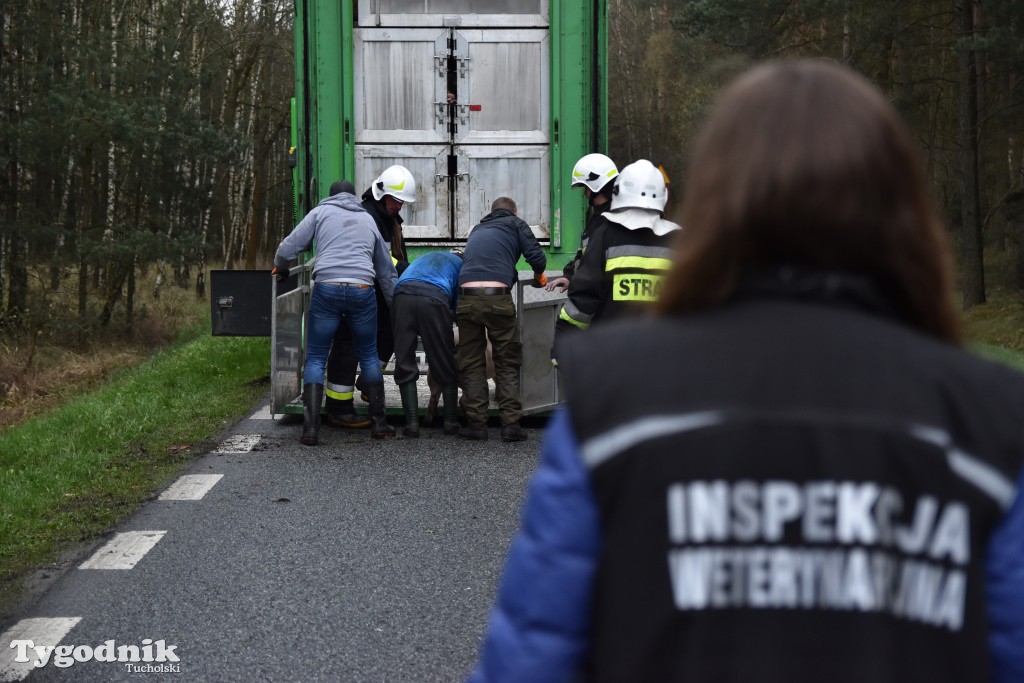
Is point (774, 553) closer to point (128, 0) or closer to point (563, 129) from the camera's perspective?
point (563, 129)

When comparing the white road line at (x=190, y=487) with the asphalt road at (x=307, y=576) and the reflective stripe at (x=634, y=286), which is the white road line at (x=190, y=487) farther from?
the reflective stripe at (x=634, y=286)

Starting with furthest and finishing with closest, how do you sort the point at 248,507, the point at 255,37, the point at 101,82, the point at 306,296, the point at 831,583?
the point at 255,37 < the point at 101,82 < the point at 306,296 < the point at 248,507 < the point at 831,583

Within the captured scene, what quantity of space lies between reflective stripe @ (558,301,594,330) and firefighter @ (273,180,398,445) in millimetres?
2270

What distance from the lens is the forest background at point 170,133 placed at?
47.9 feet

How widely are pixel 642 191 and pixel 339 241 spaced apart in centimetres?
277

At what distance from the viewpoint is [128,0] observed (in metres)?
17.2

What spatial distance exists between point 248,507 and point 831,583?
548 centimetres

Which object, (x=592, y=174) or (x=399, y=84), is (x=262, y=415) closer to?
(x=399, y=84)

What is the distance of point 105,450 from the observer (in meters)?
8.28

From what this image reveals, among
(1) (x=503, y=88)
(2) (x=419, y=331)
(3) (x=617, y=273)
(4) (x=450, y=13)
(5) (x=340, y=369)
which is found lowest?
(5) (x=340, y=369)

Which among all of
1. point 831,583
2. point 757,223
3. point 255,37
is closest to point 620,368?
point 757,223

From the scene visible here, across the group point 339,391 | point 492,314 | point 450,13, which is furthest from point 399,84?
point 339,391

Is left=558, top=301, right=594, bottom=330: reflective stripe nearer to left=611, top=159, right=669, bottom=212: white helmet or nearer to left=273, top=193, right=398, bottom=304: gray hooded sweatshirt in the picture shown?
left=611, top=159, right=669, bottom=212: white helmet

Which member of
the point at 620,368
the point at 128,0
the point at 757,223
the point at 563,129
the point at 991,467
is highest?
the point at 128,0
